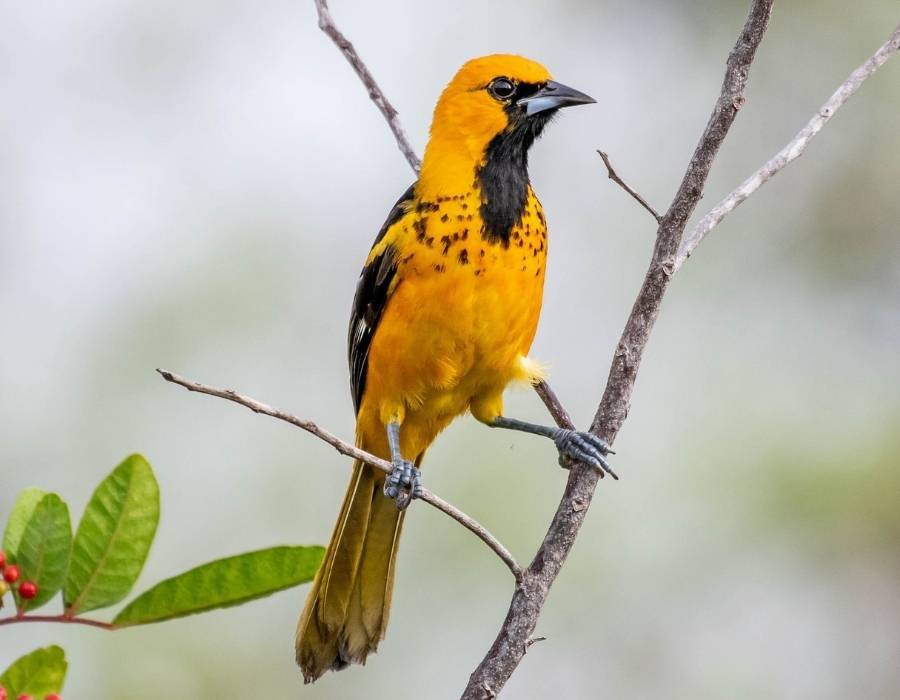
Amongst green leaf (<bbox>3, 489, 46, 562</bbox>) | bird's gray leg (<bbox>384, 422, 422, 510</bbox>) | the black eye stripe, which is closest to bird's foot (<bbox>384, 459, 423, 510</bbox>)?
bird's gray leg (<bbox>384, 422, 422, 510</bbox>)

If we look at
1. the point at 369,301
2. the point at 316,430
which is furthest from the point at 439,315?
the point at 316,430

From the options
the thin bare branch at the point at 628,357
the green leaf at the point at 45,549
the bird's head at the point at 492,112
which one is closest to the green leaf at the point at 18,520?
the green leaf at the point at 45,549

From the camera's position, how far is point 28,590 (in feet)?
7.13

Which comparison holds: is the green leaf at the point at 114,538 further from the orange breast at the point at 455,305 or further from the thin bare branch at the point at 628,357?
the orange breast at the point at 455,305

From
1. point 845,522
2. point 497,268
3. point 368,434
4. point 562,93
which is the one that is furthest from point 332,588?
point 845,522

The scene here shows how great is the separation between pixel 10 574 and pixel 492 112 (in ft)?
9.83

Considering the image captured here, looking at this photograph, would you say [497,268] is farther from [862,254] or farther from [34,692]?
[862,254]

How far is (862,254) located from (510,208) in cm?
399

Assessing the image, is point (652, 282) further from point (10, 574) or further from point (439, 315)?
point (10, 574)

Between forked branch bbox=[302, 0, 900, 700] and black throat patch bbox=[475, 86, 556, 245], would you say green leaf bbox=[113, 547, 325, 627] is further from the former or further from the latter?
black throat patch bbox=[475, 86, 556, 245]

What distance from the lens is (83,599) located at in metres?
2.23

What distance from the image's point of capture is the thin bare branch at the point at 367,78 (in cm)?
437

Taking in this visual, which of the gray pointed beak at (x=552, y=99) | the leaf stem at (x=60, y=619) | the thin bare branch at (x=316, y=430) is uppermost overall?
the gray pointed beak at (x=552, y=99)

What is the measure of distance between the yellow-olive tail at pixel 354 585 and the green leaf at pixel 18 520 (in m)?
1.80
